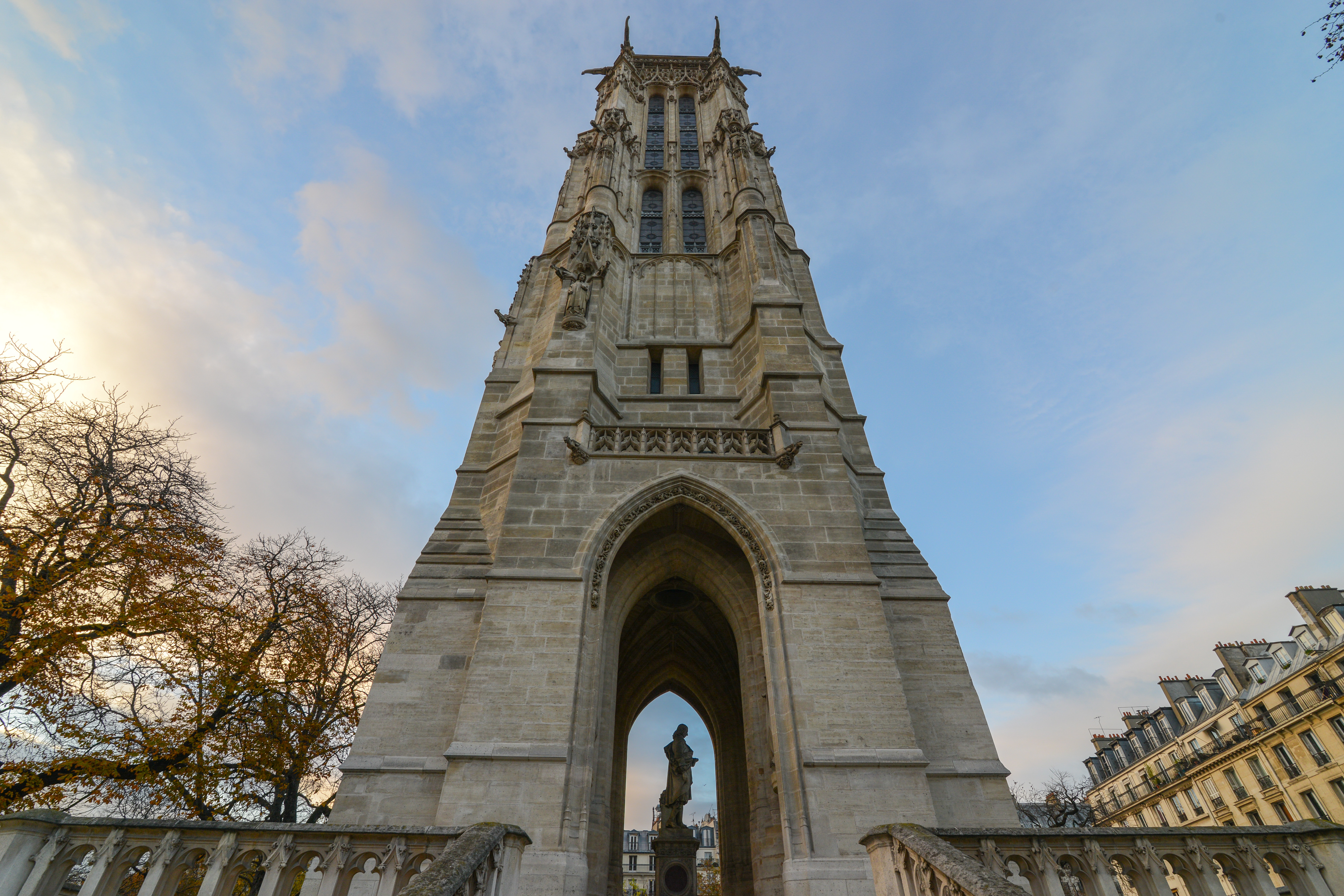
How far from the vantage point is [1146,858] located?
4.68 meters

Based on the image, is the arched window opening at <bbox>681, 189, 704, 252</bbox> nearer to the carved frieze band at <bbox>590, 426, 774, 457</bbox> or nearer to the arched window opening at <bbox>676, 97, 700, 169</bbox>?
the arched window opening at <bbox>676, 97, 700, 169</bbox>

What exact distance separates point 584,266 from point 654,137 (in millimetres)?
11864

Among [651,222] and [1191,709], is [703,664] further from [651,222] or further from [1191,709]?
[1191,709]

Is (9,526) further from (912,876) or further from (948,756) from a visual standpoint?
(948,756)

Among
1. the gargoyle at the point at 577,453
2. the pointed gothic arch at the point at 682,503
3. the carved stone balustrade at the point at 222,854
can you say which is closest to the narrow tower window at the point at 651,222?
the gargoyle at the point at 577,453

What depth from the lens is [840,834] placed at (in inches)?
282

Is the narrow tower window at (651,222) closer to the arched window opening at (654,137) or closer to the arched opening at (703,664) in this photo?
the arched window opening at (654,137)

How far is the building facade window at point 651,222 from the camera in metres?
18.8

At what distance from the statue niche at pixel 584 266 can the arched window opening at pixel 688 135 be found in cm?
704

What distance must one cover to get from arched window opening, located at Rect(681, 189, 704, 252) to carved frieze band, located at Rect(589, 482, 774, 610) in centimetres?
1001

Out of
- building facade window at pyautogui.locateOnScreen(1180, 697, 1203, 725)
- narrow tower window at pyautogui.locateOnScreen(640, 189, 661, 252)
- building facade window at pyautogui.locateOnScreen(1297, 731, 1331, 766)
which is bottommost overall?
building facade window at pyautogui.locateOnScreen(1297, 731, 1331, 766)

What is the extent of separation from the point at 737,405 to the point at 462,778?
8.71 meters

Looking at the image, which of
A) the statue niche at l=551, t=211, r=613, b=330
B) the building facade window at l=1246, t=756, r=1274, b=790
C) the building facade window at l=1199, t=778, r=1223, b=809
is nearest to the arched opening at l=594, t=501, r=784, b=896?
the statue niche at l=551, t=211, r=613, b=330

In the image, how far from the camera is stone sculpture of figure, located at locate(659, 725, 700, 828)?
13.2 metres
